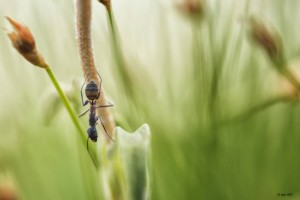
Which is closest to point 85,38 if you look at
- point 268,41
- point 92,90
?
point 92,90

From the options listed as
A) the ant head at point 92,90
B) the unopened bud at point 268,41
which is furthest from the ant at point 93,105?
the unopened bud at point 268,41

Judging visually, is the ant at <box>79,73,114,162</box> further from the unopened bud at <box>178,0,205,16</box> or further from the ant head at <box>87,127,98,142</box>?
the unopened bud at <box>178,0,205,16</box>

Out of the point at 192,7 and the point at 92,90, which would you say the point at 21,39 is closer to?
the point at 92,90

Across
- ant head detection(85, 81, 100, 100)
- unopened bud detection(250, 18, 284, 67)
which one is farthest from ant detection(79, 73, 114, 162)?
unopened bud detection(250, 18, 284, 67)

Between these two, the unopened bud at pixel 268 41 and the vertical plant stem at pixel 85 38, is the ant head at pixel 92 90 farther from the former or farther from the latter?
the unopened bud at pixel 268 41

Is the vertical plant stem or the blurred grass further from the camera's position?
the blurred grass

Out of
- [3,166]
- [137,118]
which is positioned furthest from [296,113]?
[3,166]
